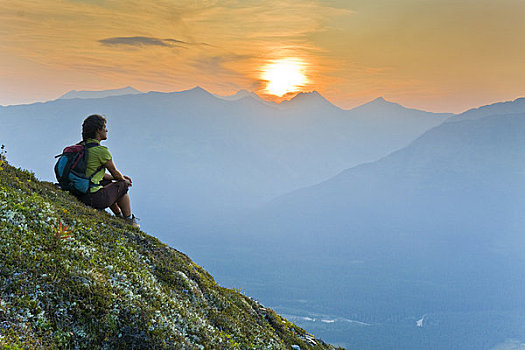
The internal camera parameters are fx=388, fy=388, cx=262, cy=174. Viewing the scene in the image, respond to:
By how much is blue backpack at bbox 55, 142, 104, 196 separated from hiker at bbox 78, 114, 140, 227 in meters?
0.14

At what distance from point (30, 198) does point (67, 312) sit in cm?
542

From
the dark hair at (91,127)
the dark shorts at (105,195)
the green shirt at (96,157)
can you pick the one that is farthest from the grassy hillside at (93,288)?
the dark hair at (91,127)

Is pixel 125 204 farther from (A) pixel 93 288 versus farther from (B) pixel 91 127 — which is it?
(A) pixel 93 288

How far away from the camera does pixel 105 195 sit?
15.4 meters

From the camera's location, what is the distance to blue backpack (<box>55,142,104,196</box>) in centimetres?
1379

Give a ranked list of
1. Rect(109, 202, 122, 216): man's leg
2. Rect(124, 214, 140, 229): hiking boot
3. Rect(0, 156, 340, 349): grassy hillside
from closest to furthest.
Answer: Rect(0, 156, 340, 349): grassy hillside, Rect(124, 214, 140, 229): hiking boot, Rect(109, 202, 122, 216): man's leg

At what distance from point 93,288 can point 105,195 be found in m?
6.25

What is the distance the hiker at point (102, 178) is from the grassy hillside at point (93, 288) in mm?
600

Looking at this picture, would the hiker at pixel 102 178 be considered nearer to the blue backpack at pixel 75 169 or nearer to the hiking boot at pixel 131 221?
the hiking boot at pixel 131 221

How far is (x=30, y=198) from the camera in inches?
498

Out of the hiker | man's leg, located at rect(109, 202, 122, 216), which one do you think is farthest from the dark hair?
man's leg, located at rect(109, 202, 122, 216)

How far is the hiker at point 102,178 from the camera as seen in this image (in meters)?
13.8

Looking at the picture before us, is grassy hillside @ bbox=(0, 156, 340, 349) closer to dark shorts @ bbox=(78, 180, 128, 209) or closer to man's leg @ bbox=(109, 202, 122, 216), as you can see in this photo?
dark shorts @ bbox=(78, 180, 128, 209)

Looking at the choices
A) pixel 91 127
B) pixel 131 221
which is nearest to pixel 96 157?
pixel 91 127
